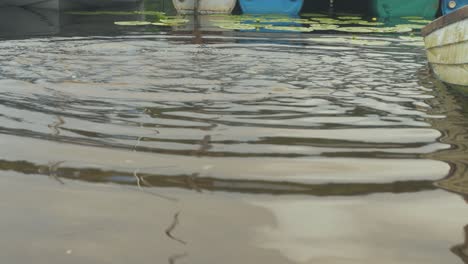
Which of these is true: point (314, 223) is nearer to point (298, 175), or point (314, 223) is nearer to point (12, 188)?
point (298, 175)

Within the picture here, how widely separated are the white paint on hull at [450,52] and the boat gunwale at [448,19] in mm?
34

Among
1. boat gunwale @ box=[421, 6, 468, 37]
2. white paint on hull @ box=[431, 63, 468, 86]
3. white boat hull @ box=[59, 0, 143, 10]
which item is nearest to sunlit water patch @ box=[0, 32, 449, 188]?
white paint on hull @ box=[431, 63, 468, 86]

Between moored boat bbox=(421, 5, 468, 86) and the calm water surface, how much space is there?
0.21m

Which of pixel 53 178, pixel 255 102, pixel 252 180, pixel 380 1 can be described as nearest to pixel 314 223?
pixel 252 180

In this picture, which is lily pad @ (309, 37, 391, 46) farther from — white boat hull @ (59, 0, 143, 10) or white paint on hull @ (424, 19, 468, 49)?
white boat hull @ (59, 0, 143, 10)

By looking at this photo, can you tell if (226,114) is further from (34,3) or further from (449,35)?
(34,3)

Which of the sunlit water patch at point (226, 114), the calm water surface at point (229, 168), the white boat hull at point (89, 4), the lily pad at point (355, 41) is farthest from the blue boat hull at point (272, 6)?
the calm water surface at point (229, 168)

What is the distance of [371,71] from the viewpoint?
248 inches

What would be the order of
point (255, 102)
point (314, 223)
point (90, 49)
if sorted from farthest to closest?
point (90, 49) < point (255, 102) < point (314, 223)

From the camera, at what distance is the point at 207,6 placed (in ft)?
67.7

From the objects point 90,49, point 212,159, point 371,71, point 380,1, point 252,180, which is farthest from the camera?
point 380,1

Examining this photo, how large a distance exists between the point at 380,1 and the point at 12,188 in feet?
63.0

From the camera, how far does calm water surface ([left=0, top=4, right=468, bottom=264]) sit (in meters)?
1.93

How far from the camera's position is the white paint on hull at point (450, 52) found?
5011mm
